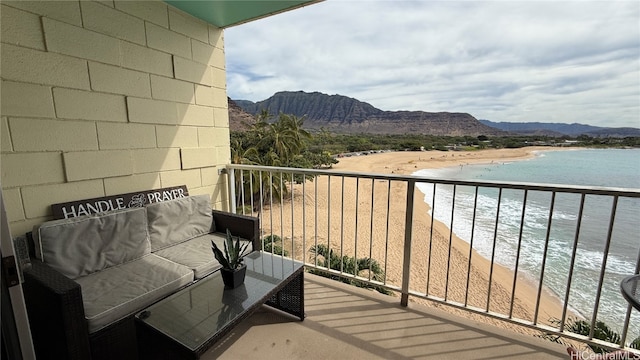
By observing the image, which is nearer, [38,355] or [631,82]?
[38,355]

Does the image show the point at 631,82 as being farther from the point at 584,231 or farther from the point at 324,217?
the point at 324,217

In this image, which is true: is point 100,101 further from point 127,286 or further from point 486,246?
point 486,246

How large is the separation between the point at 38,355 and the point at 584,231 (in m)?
14.0

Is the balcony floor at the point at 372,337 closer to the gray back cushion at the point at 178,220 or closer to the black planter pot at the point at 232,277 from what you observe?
the black planter pot at the point at 232,277

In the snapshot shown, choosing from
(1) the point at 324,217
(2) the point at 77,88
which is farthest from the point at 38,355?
(1) the point at 324,217

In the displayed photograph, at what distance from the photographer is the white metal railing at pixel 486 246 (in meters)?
1.94

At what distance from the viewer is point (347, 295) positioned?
2.42 meters

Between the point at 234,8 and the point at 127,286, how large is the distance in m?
2.77

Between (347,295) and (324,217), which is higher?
(347,295)

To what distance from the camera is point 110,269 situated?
1.92 meters

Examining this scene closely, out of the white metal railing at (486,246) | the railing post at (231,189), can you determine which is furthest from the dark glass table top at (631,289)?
the railing post at (231,189)

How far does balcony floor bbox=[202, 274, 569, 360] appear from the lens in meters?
1.74

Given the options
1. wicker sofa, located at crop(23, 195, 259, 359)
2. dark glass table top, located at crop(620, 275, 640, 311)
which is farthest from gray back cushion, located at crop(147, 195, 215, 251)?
dark glass table top, located at crop(620, 275, 640, 311)

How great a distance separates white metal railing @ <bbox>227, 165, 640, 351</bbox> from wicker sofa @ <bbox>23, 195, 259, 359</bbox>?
902 millimetres
